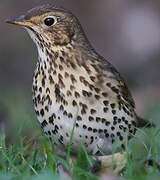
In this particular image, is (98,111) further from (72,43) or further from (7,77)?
(7,77)

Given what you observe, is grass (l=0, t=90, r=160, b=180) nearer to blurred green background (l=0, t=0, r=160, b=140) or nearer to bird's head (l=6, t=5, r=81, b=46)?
bird's head (l=6, t=5, r=81, b=46)

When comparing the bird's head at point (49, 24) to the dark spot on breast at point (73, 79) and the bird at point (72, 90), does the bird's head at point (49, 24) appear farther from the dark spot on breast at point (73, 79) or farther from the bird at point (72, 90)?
the dark spot on breast at point (73, 79)

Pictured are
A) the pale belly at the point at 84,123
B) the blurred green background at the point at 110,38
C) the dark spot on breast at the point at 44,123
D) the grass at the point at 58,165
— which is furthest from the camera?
the blurred green background at the point at 110,38

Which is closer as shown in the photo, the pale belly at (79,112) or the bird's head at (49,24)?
the pale belly at (79,112)

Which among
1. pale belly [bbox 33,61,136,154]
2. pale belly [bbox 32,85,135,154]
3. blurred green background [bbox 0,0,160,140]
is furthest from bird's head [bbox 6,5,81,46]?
blurred green background [bbox 0,0,160,140]

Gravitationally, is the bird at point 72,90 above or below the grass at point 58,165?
A: above

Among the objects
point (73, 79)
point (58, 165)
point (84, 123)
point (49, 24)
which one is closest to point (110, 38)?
point (49, 24)

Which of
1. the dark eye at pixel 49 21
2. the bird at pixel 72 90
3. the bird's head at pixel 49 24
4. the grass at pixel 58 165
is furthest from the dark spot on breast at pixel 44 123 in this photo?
the dark eye at pixel 49 21

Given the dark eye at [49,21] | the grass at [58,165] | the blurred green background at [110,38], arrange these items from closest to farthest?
the grass at [58,165] < the dark eye at [49,21] < the blurred green background at [110,38]
